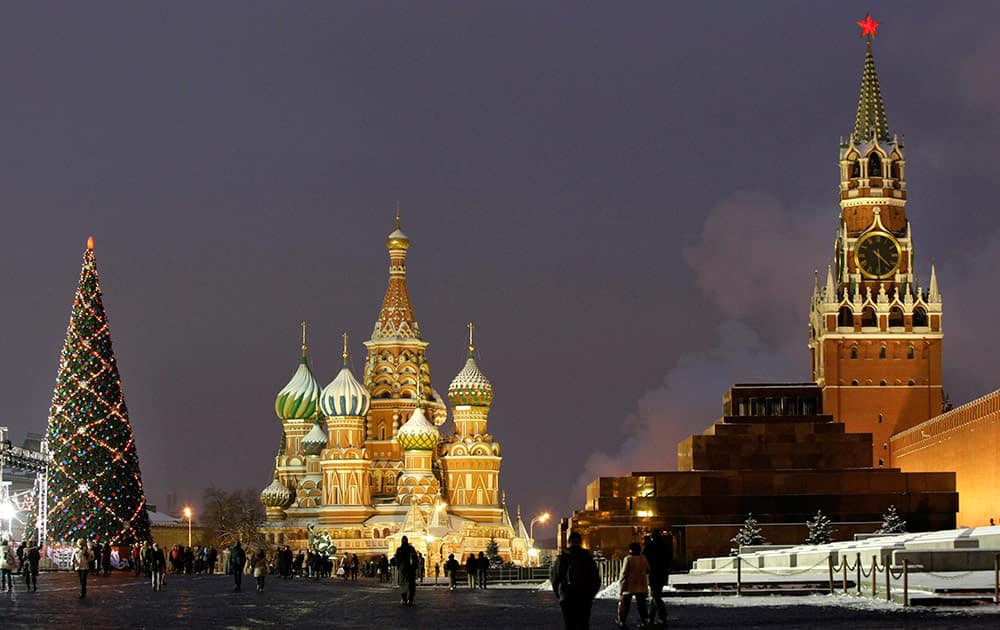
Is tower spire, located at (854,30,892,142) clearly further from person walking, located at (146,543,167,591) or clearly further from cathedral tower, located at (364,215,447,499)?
person walking, located at (146,543,167,591)

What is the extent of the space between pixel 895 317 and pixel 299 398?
31868 millimetres

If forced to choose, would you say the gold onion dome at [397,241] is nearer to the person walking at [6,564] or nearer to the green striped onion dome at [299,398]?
the green striped onion dome at [299,398]

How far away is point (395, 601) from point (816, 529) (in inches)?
1211

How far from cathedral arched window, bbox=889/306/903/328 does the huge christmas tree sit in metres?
52.9

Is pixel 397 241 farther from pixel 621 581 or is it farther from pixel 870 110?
pixel 621 581

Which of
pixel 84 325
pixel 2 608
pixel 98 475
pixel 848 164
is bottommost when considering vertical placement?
pixel 2 608

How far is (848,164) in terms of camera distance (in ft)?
343

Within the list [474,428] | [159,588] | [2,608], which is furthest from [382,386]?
[2,608]

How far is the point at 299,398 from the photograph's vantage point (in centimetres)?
10988

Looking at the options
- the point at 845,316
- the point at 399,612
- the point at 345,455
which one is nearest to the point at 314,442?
the point at 345,455

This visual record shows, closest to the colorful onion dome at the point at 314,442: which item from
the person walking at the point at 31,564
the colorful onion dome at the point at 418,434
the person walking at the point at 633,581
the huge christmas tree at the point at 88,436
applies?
the colorful onion dome at the point at 418,434

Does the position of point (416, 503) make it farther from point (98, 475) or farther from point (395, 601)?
point (395, 601)

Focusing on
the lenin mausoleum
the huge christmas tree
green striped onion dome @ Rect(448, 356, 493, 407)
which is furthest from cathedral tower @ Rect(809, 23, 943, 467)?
Answer: the huge christmas tree

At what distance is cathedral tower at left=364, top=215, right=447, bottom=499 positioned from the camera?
103188mm
